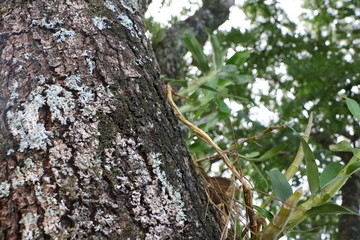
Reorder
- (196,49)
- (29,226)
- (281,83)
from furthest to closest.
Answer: (281,83)
(196,49)
(29,226)

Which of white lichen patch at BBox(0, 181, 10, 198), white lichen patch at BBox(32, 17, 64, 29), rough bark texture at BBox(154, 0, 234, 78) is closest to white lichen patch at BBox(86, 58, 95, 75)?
white lichen patch at BBox(32, 17, 64, 29)

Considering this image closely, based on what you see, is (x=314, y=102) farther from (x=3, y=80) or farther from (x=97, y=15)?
(x=3, y=80)

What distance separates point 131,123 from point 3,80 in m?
0.22

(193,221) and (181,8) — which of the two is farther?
(181,8)

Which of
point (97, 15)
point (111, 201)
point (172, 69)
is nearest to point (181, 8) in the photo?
point (172, 69)

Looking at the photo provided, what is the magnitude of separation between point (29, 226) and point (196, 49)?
0.96 metres

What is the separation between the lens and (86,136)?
66 cm

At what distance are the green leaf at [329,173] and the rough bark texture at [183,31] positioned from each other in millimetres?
1282

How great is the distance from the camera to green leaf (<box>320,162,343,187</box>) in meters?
0.78

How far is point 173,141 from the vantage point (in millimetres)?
743

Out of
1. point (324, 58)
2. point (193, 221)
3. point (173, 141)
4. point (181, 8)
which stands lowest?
point (193, 221)

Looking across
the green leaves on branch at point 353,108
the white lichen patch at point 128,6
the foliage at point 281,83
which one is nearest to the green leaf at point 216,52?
the foliage at point 281,83

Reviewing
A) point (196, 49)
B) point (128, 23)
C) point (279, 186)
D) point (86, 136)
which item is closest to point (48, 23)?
point (128, 23)

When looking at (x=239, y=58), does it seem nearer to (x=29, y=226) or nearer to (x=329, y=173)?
(x=329, y=173)
